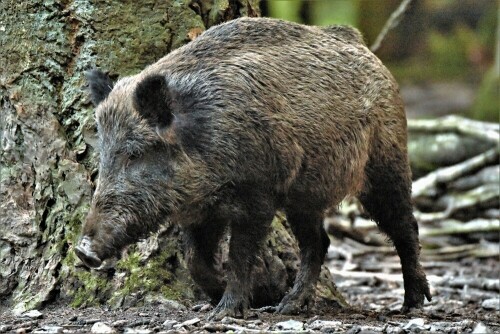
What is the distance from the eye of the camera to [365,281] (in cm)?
1023

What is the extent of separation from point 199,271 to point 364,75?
75.5 inches

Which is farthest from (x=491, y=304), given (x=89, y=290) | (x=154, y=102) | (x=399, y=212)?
(x=154, y=102)

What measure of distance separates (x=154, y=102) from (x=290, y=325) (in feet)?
5.31

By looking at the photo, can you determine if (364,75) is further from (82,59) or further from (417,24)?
(417,24)

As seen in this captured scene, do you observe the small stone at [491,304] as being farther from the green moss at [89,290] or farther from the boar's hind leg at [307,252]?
the green moss at [89,290]

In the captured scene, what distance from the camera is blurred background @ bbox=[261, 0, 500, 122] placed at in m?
20.7

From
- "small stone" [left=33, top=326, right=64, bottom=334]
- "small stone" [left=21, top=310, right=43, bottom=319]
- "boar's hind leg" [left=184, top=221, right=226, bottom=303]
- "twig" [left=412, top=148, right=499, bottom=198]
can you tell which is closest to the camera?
"small stone" [left=33, top=326, right=64, bottom=334]

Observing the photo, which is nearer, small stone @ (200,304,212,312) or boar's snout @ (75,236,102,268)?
boar's snout @ (75,236,102,268)

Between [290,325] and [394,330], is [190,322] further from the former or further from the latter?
[394,330]

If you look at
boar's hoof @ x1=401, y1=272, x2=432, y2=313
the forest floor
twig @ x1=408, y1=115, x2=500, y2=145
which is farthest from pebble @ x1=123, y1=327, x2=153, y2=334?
twig @ x1=408, y1=115, x2=500, y2=145

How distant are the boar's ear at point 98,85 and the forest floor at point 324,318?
1.42m

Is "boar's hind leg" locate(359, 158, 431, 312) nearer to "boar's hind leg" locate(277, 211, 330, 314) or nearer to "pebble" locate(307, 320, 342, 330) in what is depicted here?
"boar's hind leg" locate(277, 211, 330, 314)

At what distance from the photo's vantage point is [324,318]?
21.4ft

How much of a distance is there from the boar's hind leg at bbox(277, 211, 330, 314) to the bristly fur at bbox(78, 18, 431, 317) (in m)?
0.01
